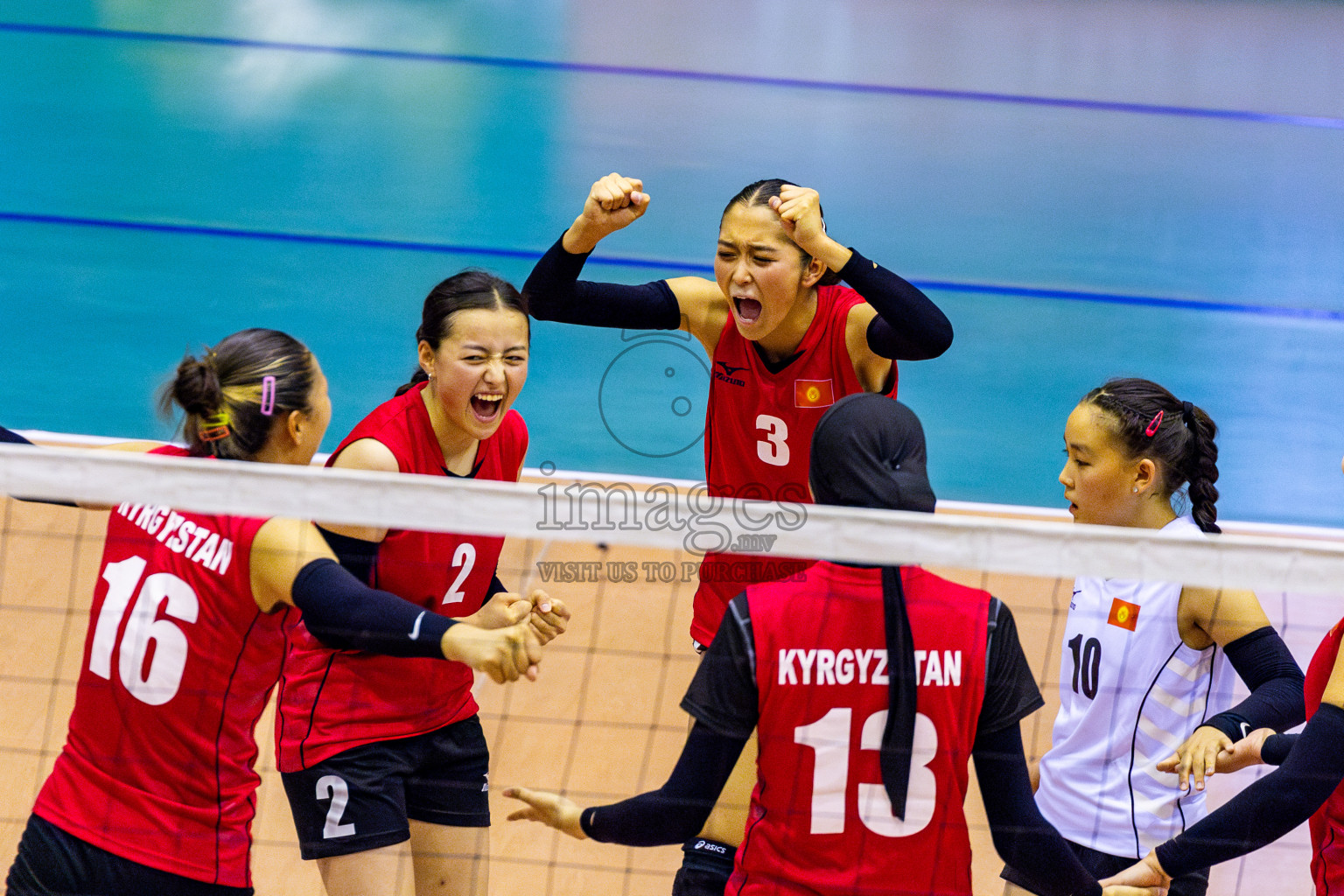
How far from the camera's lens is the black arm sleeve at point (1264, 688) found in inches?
90.0

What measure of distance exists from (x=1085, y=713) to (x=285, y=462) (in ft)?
5.25

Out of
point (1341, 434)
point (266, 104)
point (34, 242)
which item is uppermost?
point (266, 104)

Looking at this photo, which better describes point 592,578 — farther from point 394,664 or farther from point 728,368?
point 394,664

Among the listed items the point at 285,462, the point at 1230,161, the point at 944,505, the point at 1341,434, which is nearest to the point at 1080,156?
the point at 1230,161

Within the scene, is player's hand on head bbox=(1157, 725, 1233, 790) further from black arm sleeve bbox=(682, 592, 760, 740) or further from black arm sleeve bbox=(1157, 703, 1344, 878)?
black arm sleeve bbox=(682, 592, 760, 740)

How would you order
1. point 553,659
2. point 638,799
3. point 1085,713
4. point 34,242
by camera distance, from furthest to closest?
point 34,242 → point 553,659 → point 1085,713 → point 638,799

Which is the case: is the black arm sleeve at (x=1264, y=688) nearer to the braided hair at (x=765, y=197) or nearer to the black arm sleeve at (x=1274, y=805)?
the black arm sleeve at (x=1274, y=805)

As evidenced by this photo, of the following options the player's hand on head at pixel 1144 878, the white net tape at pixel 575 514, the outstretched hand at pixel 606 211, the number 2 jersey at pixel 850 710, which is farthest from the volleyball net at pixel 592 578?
the outstretched hand at pixel 606 211

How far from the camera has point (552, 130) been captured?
9.01m

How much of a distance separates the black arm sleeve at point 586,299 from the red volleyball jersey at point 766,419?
202 mm

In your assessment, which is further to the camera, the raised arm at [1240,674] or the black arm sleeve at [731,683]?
the raised arm at [1240,674]

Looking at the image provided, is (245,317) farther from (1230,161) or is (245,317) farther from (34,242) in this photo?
(1230,161)

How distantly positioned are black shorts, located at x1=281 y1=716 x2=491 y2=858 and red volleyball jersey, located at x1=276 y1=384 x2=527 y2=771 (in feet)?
0.09

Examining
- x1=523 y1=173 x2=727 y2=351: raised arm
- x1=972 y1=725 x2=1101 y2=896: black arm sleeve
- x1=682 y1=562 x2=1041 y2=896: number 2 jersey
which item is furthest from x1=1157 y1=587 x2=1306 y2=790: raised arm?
x1=523 y1=173 x2=727 y2=351: raised arm
